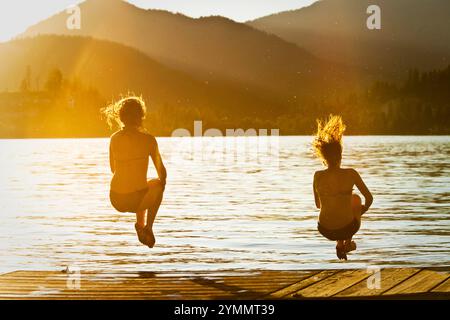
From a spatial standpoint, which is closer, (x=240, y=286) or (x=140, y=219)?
(x=240, y=286)

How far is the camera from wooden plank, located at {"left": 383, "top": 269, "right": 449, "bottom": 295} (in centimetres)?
911

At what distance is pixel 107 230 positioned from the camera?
88.8 ft

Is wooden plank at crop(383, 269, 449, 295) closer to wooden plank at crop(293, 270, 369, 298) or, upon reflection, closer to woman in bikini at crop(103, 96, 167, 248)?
wooden plank at crop(293, 270, 369, 298)

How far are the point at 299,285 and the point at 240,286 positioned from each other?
73cm

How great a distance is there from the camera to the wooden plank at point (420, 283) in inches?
359

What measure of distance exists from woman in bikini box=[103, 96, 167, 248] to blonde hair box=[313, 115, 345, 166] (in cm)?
189

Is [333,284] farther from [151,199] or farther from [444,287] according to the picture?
[151,199]

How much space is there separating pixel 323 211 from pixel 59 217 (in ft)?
85.2

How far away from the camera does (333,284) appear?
959cm

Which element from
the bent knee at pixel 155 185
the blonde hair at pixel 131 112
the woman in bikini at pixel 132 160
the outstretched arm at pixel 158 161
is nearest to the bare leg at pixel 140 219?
the woman in bikini at pixel 132 160

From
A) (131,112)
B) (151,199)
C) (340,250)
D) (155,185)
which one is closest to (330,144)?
(340,250)

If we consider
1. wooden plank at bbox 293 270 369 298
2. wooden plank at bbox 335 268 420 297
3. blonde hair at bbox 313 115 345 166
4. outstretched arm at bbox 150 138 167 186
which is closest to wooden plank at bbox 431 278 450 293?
wooden plank at bbox 335 268 420 297
